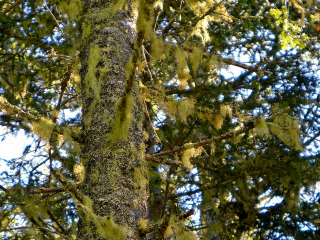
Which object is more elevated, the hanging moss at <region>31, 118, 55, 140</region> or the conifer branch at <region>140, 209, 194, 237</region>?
the hanging moss at <region>31, 118, 55, 140</region>

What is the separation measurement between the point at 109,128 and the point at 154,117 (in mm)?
2816

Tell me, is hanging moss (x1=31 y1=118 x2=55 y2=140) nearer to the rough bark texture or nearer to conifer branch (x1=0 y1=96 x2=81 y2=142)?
conifer branch (x1=0 y1=96 x2=81 y2=142)

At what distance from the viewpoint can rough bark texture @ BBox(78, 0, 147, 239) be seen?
2146 millimetres

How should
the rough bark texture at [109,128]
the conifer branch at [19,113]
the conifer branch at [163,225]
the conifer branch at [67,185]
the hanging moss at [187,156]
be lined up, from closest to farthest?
the conifer branch at [163,225], the conifer branch at [67,185], the rough bark texture at [109,128], the conifer branch at [19,113], the hanging moss at [187,156]

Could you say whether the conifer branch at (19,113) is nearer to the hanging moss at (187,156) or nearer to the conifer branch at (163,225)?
the conifer branch at (163,225)

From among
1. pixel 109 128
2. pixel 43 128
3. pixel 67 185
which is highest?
pixel 43 128

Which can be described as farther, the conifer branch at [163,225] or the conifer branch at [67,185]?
the conifer branch at [67,185]

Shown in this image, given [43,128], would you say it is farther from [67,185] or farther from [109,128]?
[67,185]

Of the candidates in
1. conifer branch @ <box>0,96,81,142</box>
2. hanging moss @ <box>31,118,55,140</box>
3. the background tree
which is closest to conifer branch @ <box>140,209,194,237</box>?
the background tree

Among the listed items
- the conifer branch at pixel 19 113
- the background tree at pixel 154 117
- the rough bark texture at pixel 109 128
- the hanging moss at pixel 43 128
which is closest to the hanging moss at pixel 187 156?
the background tree at pixel 154 117

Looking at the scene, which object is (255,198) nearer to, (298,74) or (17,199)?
(298,74)

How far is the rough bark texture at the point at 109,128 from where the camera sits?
2146 mm


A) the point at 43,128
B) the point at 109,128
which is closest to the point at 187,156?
the point at 109,128

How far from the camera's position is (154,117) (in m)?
5.19
